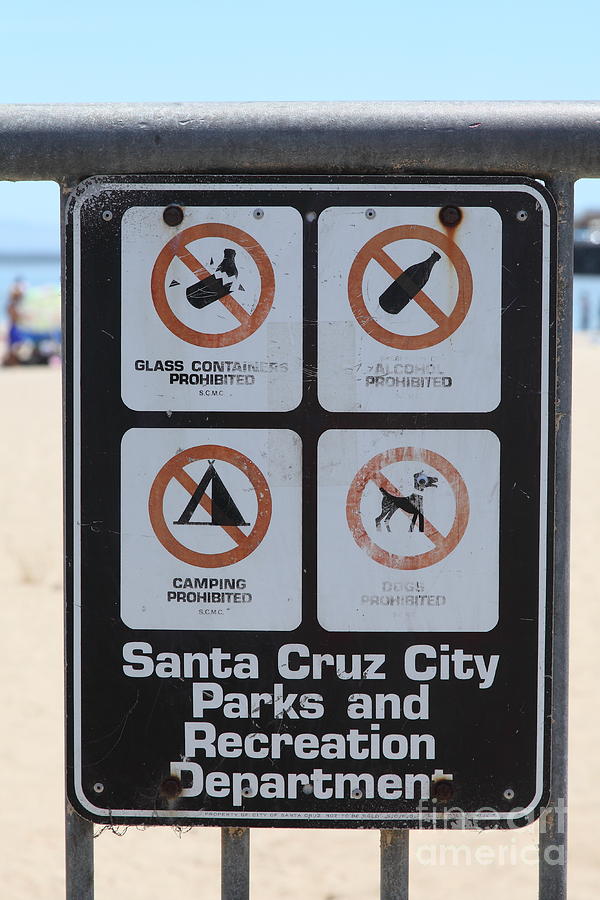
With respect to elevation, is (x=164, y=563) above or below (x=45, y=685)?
above

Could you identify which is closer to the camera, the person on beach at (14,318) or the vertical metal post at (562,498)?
the vertical metal post at (562,498)

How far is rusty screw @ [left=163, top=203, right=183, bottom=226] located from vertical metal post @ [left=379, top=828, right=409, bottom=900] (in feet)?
3.01

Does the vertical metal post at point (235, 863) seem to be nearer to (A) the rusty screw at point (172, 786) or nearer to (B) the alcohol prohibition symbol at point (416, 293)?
(A) the rusty screw at point (172, 786)

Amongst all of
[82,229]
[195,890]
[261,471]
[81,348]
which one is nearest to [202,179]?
[82,229]

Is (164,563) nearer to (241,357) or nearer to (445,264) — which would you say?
(241,357)

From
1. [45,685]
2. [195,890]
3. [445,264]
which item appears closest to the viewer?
[445,264]

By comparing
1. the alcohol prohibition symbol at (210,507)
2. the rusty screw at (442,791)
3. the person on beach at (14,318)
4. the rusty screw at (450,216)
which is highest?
the person on beach at (14,318)

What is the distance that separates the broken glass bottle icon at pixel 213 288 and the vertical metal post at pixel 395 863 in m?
0.80

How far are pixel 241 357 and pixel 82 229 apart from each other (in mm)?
292

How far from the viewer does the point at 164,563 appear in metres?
1.35

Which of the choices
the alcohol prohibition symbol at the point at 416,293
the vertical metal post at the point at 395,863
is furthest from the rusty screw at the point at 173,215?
the vertical metal post at the point at 395,863

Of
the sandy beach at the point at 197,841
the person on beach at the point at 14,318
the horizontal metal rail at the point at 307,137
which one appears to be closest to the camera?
the horizontal metal rail at the point at 307,137

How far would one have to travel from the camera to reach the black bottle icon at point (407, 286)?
1.33 metres

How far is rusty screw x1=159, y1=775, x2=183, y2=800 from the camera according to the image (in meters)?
1.36
